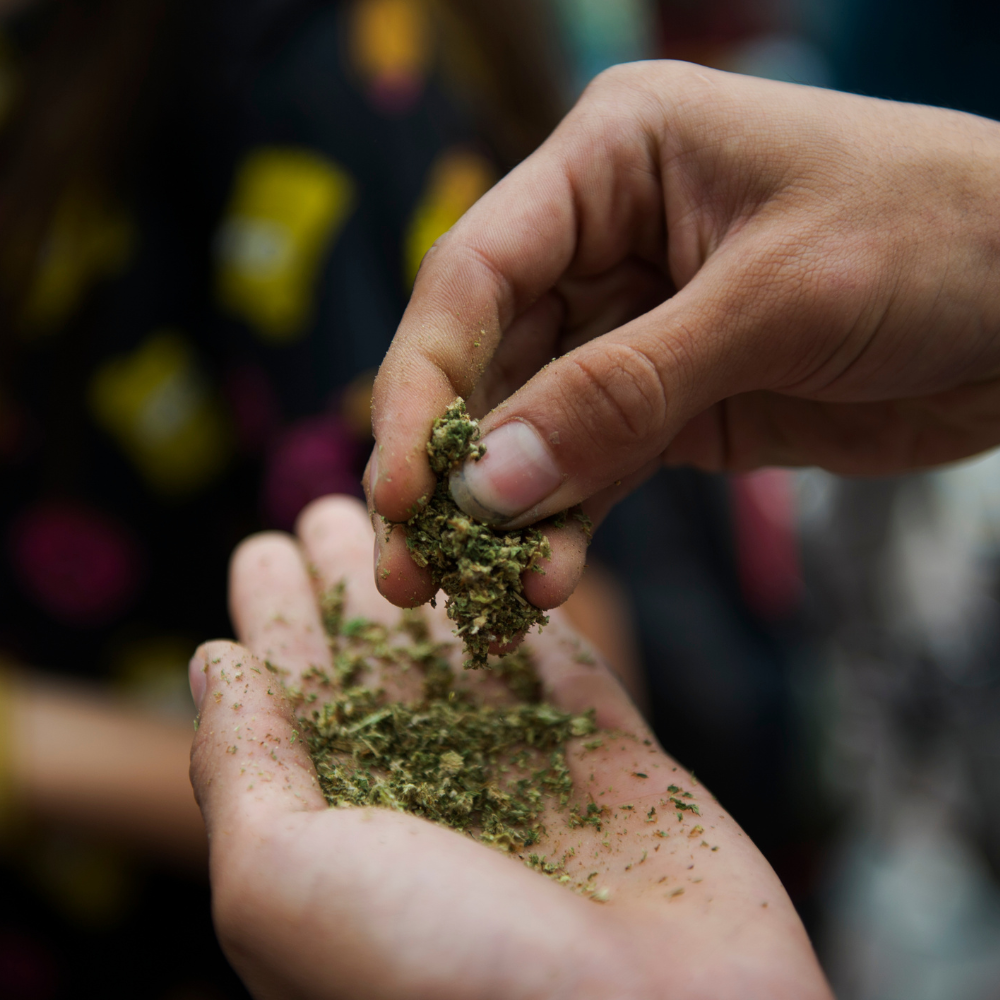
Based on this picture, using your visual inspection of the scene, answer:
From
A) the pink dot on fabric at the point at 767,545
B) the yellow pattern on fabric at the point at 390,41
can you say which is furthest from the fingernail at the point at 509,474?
the pink dot on fabric at the point at 767,545

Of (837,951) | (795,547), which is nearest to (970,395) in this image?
(795,547)

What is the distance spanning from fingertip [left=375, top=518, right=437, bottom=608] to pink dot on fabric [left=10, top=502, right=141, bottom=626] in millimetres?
1549

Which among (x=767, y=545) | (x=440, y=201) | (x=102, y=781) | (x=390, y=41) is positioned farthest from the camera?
(x=767, y=545)

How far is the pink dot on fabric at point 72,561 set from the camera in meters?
2.52

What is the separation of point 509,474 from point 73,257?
1931mm

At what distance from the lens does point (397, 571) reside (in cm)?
138

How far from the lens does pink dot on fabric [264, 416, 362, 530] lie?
2309 mm

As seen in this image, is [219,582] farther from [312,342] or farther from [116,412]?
[312,342]

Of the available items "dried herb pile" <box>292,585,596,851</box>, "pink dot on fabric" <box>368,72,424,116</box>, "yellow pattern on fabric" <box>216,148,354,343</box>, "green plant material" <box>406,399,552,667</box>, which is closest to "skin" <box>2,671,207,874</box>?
"dried herb pile" <box>292,585,596,851</box>

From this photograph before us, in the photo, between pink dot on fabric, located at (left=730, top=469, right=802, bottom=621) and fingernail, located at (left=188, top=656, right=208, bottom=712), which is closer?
fingernail, located at (left=188, top=656, right=208, bottom=712)

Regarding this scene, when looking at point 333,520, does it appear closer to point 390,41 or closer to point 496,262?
point 496,262

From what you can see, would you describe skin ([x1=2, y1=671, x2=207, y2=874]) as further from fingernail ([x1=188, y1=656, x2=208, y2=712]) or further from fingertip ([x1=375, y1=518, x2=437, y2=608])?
fingertip ([x1=375, y1=518, x2=437, y2=608])

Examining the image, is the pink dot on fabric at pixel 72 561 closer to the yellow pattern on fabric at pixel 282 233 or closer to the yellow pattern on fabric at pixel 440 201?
the yellow pattern on fabric at pixel 282 233

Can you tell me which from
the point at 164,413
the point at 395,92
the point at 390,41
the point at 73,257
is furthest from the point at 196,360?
the point at 390,41
